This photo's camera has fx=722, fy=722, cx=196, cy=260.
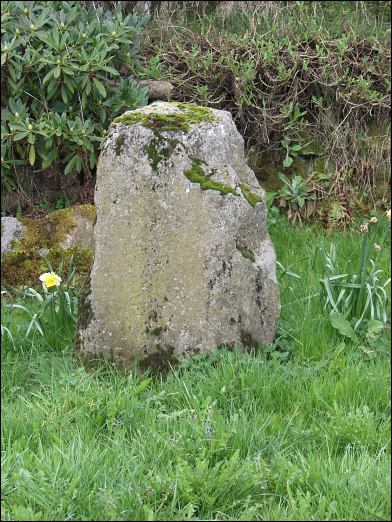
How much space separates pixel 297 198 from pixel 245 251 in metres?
2.54

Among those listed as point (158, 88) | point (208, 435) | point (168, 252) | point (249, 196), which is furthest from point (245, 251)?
point (158, 88)

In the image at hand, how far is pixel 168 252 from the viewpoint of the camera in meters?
3.89

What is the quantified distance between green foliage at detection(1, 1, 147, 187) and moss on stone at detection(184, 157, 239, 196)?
6.55ft

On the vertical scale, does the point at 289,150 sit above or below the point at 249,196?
below

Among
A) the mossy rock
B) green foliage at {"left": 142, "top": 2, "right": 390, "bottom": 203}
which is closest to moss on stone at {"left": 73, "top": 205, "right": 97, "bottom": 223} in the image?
the mossy rock

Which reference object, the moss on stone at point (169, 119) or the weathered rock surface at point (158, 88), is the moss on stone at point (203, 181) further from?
the weathered rock surface at point (158, 88)

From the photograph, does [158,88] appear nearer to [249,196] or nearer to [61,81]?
[61,81]

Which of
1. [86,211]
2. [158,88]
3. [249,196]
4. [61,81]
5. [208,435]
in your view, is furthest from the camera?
[158,88]

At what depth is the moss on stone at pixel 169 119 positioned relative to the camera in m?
3.99

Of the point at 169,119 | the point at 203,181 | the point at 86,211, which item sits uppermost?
the point at 169,119

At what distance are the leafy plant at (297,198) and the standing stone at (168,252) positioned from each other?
2.45m

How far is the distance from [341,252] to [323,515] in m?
3.02

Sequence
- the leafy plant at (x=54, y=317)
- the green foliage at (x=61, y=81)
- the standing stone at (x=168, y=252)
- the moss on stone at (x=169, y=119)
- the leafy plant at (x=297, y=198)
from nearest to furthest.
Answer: the standing stone at (x=168, y=252), the moss on stone at (x=169, y=119), the leafy plant at (x=54, y=317), the green foliage at (x=61, y=81), the leafy plant at (x=297, y=198)

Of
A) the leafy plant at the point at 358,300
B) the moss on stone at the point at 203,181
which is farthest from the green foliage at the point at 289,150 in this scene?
the moss on stone at the point at 203,181
